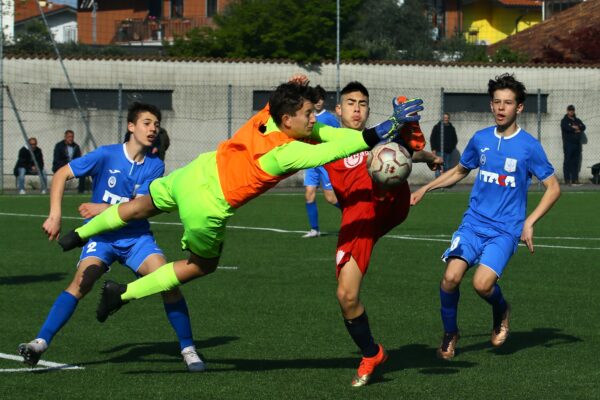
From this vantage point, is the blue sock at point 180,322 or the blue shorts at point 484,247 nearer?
the blue sock at point 180,322

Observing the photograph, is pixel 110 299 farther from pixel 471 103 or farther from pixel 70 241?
pixel 471 103

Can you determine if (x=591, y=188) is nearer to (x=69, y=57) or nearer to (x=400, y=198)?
(x=69, y=57)

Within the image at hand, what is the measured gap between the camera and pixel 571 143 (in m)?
33.3

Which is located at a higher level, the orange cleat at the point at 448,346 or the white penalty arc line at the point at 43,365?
the orange cleat at the point at 448,346

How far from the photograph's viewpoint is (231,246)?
16906 millimetres

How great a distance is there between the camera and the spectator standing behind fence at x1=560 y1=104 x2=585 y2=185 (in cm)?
3262

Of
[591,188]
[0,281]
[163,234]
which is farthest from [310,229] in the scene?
[591,188]

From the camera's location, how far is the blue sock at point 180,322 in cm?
816

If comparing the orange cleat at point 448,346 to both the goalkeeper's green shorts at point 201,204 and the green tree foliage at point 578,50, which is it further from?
the green tree foliage at point 578,50

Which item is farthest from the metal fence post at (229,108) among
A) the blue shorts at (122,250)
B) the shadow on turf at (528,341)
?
the blue shorts at (122,250)

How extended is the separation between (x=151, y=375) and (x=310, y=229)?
11844mm

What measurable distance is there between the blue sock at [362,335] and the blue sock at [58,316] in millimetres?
1905

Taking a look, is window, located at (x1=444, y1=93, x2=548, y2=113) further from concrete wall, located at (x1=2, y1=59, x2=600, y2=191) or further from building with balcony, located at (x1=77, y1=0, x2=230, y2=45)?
building with balcony, located at (x1=77, y1=0, x2=230, y2=45)

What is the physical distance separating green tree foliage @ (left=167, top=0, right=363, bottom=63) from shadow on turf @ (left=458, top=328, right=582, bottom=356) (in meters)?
30.6
